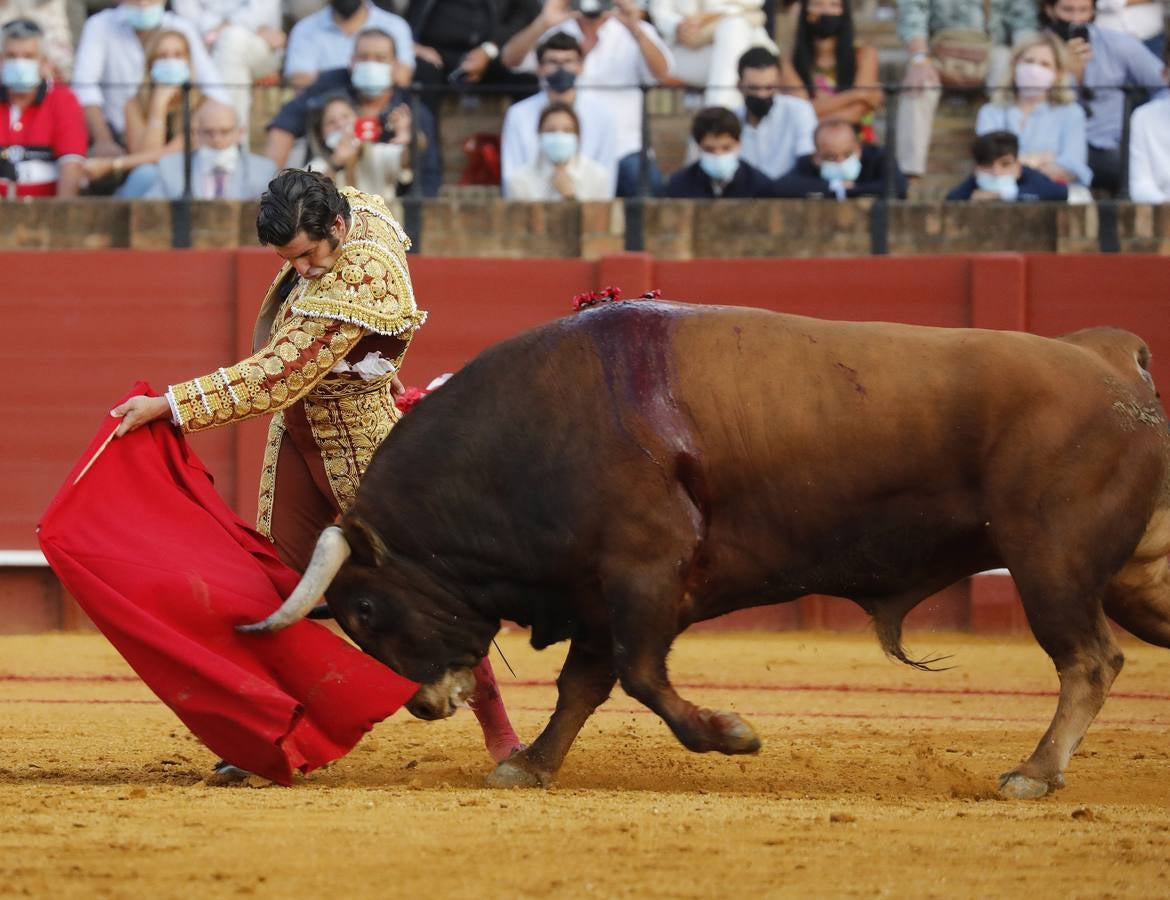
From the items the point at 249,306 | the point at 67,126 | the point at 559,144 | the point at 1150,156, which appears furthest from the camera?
the point at 67,126

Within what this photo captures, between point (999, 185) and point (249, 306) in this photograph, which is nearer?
point (249, 306)

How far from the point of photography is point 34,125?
9.32m

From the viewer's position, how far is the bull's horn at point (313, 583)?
4.48 meters

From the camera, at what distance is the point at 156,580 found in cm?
462

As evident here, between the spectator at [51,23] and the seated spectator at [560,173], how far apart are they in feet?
7.89

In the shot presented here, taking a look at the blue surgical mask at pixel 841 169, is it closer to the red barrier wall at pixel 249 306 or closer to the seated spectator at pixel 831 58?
the seated spectator at pixel 831 58

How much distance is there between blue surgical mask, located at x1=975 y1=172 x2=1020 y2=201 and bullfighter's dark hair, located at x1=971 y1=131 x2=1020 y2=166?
0.24 ft

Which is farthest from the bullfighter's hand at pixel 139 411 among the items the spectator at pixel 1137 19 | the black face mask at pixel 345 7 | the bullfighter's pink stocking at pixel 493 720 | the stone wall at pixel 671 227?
the spectator at pixel 1137 19

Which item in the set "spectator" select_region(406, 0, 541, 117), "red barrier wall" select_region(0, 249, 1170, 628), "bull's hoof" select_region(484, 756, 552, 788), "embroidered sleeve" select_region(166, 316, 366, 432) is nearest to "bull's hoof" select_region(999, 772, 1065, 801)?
"bull's hoof" select_region(484, 756, 552, 788)

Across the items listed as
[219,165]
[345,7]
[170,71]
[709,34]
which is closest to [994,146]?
[709,34]

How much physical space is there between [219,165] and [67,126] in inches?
29.5

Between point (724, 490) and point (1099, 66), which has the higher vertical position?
point (1099, 66)

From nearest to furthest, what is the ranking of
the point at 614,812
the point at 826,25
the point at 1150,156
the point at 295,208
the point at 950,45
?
1. the point at 614,812
2. the point at 295,208
3. the point at 1150,156
4. the point at 826,25
5. the point at 950,45

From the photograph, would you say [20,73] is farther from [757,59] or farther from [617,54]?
[757,59]
